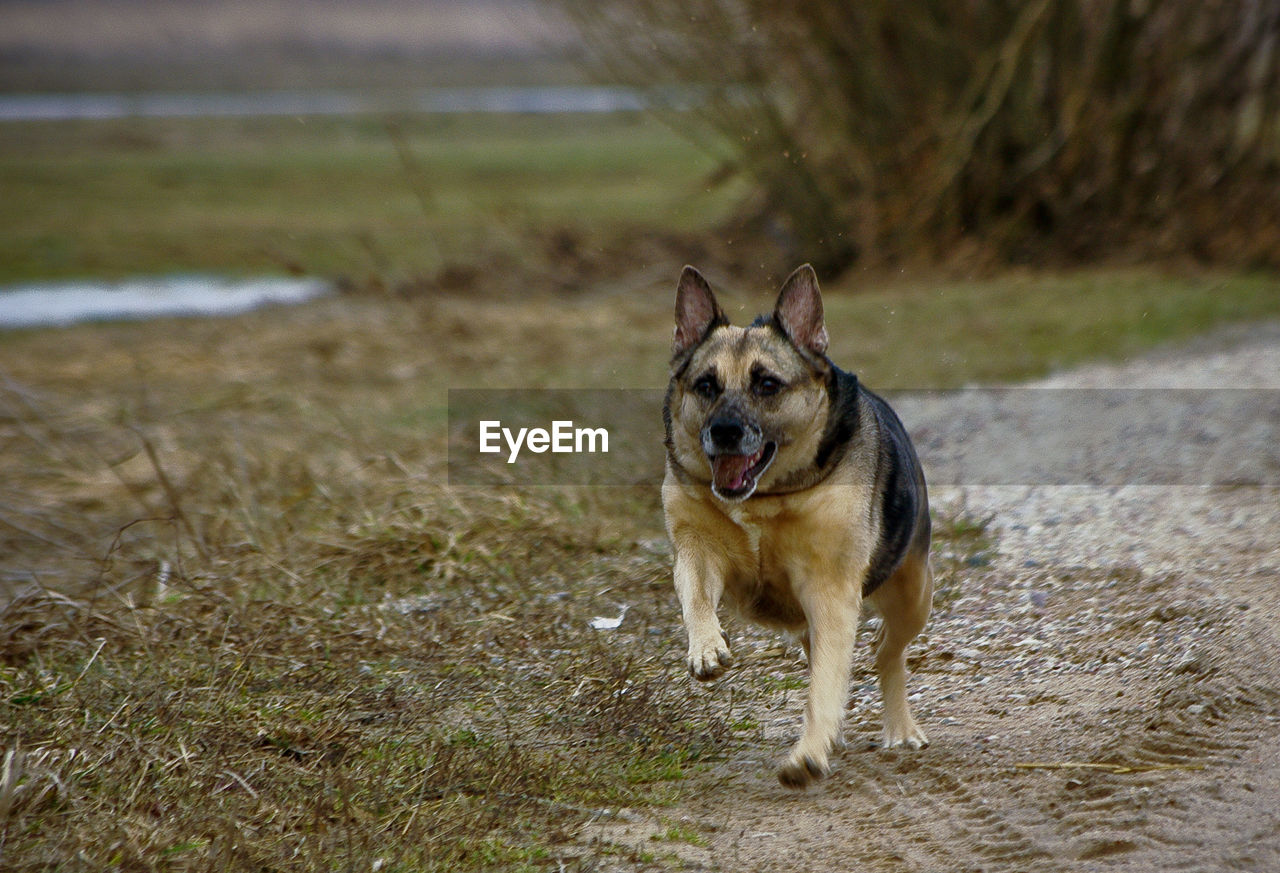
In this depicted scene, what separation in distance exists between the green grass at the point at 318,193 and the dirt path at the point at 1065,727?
235 inches

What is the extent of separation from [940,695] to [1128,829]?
1629 millimetres

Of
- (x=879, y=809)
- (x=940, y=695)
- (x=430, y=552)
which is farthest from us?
(x=430, y=552)

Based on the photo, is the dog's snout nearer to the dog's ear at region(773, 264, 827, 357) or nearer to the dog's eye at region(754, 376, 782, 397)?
the dog's eye at region(754, 376, 782, 397)

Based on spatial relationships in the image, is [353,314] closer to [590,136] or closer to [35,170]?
[35,170]

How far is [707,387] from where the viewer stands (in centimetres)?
551

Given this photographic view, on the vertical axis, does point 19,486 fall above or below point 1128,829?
below

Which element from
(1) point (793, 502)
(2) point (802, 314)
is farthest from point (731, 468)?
(2) point (802, 314)

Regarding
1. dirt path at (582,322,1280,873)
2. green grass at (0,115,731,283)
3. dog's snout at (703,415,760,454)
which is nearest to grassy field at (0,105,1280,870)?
dirt path at (582,322,1280,873)

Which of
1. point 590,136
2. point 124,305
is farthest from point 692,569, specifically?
point 590,136

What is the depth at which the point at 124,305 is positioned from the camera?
56.5 feet

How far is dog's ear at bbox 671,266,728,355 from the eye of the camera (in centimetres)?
577
